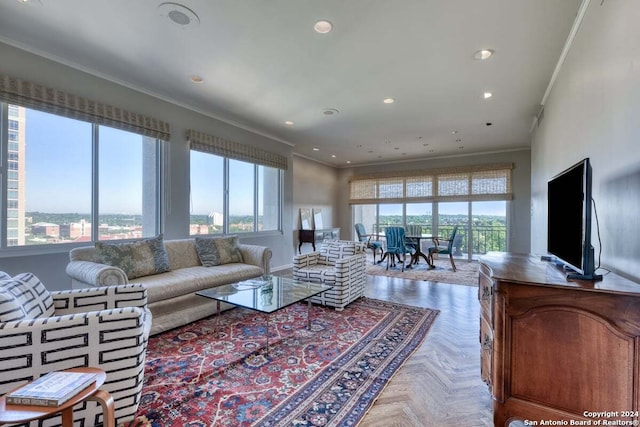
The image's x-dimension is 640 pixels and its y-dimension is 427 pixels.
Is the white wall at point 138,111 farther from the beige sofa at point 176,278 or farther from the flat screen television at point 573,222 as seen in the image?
the flat screen television at point 573,222

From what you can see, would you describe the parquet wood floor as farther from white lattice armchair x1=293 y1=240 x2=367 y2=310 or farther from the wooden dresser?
white lattice armchair x1=293 y1=240 x2=367 y2=310

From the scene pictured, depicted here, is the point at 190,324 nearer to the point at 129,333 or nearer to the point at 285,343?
the point at 285,343

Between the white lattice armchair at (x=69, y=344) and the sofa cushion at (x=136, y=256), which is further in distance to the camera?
the sofa cushion at (x=136, y=256)

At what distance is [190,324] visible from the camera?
9.86 feet

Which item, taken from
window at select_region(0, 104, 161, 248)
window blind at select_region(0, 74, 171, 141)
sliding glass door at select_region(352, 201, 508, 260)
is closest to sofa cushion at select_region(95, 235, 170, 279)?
window at select_region(0, 104, 161, 248)

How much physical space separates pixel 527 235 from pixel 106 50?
8315 mm

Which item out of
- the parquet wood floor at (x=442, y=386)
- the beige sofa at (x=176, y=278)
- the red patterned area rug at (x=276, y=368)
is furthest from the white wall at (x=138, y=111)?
the parquet wood floor at (x=442, y=386)

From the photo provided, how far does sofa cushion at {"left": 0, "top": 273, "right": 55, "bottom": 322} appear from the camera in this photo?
1.37m

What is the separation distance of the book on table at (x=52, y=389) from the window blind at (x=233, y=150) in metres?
3.64

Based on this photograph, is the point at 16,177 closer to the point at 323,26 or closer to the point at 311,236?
the point at 323,26

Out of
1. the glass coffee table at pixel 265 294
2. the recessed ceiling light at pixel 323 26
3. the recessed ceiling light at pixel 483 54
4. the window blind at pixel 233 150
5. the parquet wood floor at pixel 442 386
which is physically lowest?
the parquet wood floor at pixel 442 386

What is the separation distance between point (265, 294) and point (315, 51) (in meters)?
2.44

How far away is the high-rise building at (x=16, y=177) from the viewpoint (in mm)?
2705

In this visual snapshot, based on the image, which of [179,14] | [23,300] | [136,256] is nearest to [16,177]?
[136,256]
